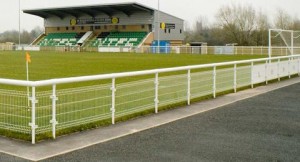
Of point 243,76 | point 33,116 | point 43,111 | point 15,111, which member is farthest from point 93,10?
point 33,116

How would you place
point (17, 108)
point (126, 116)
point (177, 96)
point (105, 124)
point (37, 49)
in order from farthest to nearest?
point (37, 49)
point (177, 96)
point (126, 116)
point (105, 124)
point (17, 108)

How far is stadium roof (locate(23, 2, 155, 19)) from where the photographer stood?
6138 cm

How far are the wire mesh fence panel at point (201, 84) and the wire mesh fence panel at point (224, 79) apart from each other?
18.6 inches

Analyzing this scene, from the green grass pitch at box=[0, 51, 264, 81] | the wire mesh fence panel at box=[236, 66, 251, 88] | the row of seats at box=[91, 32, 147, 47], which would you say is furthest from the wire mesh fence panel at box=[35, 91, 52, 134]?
the row of seats at box=[91, 32, 147, 47]

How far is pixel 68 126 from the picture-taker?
6.93m

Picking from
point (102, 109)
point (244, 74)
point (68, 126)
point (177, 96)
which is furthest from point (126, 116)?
point (244, 74)

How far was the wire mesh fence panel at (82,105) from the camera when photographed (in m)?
Answer: 6.87

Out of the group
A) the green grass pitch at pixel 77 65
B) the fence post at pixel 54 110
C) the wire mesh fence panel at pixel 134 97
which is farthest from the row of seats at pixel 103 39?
the fence post at pixel 54 110

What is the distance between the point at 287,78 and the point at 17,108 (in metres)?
13.3

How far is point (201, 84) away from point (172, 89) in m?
1.52

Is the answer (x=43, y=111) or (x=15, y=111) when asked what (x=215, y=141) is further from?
(x=15, y=111)

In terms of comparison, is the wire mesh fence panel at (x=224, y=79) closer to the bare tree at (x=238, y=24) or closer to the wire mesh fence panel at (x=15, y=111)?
the wire mesh fence panel at (x=15, y=111)

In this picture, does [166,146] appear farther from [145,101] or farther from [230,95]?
[230,95]

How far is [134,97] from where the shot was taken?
8477 mm
